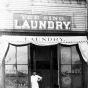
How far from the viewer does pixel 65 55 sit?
1091cm

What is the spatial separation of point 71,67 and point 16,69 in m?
3.02

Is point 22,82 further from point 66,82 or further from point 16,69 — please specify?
point 66,82

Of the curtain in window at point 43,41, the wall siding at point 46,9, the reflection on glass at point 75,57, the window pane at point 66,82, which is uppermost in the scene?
the wall siding at point 46,9

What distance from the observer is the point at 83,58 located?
10.8 m

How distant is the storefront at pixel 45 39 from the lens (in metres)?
10.5

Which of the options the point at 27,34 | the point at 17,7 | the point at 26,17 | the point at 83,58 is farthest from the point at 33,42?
the point at 83,58

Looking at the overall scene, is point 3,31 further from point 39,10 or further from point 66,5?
point 66,5

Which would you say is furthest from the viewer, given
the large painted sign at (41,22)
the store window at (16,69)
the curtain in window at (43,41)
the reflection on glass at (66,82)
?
the reflection on glass at (66,82)

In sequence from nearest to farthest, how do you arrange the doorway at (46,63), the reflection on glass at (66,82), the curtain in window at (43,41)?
1. the curtain in window at (43,41)
2. the reflection on glass at (66,82)
3. the doorway at (46,63)

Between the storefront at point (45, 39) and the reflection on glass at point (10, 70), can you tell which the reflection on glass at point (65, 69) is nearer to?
the storefront at point (45, 39)

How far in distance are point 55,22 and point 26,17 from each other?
1625 millimetres

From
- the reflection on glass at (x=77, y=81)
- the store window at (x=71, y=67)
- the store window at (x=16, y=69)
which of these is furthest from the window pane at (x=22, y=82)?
the reflection on glass at (x=77, y=81)

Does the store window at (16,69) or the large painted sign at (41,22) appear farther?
the large painted sign at (41,22)

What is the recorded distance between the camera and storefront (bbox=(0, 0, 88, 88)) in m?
10.5
